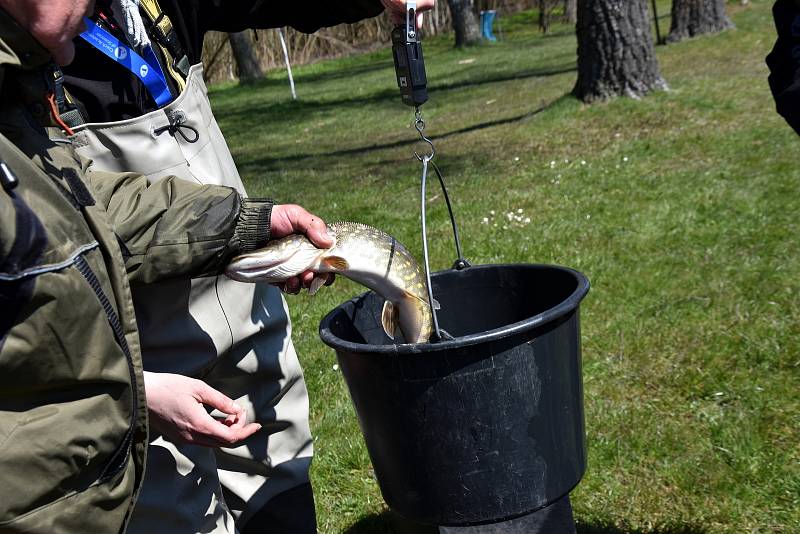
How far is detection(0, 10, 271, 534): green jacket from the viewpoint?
4.45 ft

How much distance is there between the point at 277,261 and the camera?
2109 millimetres

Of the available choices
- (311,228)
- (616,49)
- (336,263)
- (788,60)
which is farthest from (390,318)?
(616,49)

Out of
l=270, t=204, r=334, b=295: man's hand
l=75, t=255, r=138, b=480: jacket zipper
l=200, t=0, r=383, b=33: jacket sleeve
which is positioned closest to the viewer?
l=75, t=255, r=138, b=480: jacket zipper

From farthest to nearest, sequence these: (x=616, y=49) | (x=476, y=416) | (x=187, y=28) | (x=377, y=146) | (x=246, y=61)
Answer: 1. (x=246, y=61)
2. (x=377, y=146)
3. (x=616, y=49)
4. (x=187, y=28)
5. (x=476, y=416)

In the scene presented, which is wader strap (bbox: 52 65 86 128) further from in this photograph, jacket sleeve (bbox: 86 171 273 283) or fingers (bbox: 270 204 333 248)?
fingers (bbox: 270 204 333 248)

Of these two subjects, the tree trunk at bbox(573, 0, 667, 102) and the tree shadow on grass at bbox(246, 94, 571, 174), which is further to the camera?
the tree shadow on grass at bbox(246, 94, 571, 174)

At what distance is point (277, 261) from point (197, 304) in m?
0.32

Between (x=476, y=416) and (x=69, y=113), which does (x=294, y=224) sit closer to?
(x=69, y=113)

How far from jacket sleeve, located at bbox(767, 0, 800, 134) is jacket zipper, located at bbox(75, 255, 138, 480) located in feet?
5.69

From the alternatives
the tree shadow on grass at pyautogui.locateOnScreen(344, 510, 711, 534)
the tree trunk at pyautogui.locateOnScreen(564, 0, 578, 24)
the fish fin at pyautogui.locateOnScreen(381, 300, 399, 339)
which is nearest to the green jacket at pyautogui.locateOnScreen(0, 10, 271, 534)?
the fish fin at pyautogui.locateOnScreen(381, 300, 399, 339)

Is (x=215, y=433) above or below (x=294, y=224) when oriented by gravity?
below

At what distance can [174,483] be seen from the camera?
2244 mm

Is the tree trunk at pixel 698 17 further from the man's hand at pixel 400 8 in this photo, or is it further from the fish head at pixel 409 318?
the fish head at pixel 409 318

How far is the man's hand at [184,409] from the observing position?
1.76 meters
